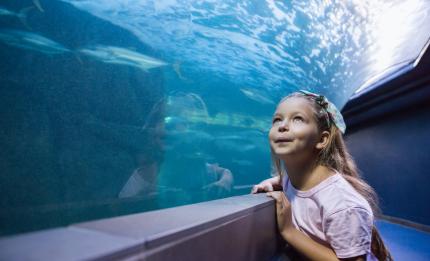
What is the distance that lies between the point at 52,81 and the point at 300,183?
9.10 meters

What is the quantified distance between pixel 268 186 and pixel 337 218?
2.38ft

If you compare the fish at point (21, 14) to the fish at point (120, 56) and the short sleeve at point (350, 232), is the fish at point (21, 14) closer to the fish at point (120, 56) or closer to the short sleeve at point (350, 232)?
the fish at point (120, 56)

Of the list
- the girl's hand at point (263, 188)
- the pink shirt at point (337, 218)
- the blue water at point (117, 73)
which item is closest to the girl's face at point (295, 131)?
the pink shirt at point (337, 218)

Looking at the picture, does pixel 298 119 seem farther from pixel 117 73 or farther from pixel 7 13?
pixel 7 13

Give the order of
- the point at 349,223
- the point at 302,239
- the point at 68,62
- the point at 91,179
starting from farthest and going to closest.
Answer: the point at 68,62 < the point at 91,179 < the point at 302,239 < the point at 349,223

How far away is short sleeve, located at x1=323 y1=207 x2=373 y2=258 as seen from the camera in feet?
3.68

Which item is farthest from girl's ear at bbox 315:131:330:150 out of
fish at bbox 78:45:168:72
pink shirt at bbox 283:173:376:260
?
fish at bbox 78:45:168:72

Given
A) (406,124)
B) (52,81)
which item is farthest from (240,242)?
(52,81)

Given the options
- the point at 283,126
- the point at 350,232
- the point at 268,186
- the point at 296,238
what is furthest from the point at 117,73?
the point at 350,232

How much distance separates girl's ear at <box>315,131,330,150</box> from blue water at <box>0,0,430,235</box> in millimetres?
3401

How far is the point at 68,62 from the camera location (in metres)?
8.84

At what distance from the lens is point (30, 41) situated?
8.20 meters

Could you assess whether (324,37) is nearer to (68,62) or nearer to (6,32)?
(68,62)

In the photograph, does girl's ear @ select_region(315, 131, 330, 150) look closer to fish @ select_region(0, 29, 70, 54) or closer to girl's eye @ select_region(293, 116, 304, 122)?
girl's eye @ select_region(293, 116, 304, 122)
